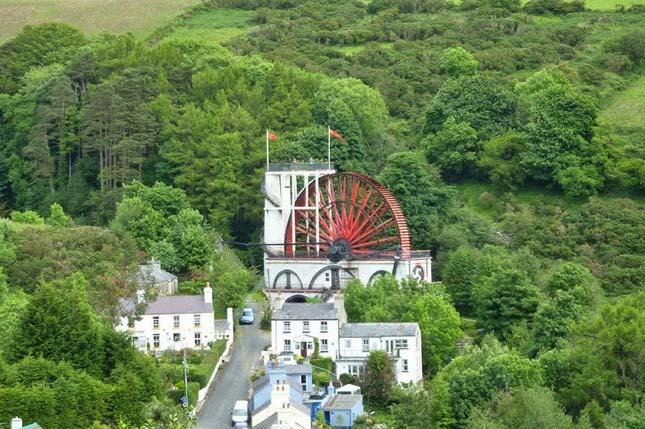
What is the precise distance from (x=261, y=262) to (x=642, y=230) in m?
19.8

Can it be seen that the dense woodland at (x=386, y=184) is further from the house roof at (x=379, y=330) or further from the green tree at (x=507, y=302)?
the house roof at (x=379, y=330)

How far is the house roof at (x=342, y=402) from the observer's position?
8669 cm

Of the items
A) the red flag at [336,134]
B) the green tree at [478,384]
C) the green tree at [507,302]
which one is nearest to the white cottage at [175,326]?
the green tree at [478,384]

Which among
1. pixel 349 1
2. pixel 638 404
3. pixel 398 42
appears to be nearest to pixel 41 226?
pixel 638 404

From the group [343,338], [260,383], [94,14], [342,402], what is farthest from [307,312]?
[94,14]

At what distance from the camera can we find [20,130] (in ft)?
424

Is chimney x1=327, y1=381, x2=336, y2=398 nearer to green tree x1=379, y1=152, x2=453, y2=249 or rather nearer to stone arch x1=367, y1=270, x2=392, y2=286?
stone arch x1=367, y1=270, x2=392, y2=286

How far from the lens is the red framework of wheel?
108 meters

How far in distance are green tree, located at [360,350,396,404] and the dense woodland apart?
252mm

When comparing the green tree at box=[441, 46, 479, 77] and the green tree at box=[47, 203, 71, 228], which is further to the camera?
the green tree at box=[441, 46, 479, 77]

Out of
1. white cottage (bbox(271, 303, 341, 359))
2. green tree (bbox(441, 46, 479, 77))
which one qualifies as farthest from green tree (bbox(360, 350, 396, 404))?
green tree (bbox(441, 46, 479, 77))

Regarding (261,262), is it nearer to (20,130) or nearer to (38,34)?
(20,130)

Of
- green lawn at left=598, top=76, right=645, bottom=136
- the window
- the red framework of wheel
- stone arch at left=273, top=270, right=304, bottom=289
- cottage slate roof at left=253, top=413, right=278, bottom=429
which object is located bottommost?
cottage slate roof at left=253, top=413, right=278, bottom=429

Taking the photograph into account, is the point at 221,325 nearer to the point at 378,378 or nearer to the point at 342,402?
the point at 378,378
